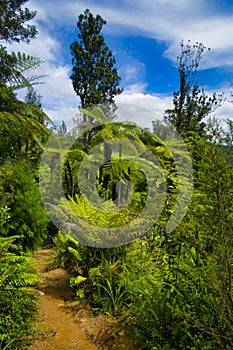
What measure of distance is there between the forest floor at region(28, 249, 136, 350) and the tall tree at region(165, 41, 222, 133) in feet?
19.2

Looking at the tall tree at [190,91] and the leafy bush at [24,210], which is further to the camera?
the tall tree at [190,91]

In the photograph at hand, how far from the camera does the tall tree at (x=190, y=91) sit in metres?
7.83

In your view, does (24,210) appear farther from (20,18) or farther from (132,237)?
(20,18)

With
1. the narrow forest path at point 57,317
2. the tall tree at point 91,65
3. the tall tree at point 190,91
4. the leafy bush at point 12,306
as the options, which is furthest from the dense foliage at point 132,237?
the tall tree at point 91,65

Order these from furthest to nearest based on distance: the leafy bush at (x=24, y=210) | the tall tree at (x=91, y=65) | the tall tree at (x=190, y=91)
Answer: the tall tree at (x=91, y=65)
the tall tree at (x=190, y=91)
the leafy bush at (x=24, y=210)

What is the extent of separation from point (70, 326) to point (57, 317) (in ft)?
0.62

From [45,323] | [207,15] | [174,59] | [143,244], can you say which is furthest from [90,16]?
[45,323]

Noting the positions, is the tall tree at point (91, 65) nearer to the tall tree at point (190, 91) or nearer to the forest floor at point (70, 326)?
the tall tree at point (190, 91)

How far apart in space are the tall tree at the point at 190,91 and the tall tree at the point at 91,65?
452 centimetres

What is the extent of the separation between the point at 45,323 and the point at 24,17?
6.67 meters

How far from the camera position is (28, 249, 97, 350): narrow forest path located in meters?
2.18

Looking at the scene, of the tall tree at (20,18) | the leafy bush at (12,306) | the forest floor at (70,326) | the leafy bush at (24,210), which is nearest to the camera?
the leafy bush at (12,306)

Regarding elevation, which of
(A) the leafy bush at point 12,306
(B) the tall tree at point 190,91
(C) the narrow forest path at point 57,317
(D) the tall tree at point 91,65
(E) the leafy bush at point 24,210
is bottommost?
(C) the narrow forest path at point 57,317

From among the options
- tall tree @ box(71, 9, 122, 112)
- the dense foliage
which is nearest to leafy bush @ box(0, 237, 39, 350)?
the dense foliage
